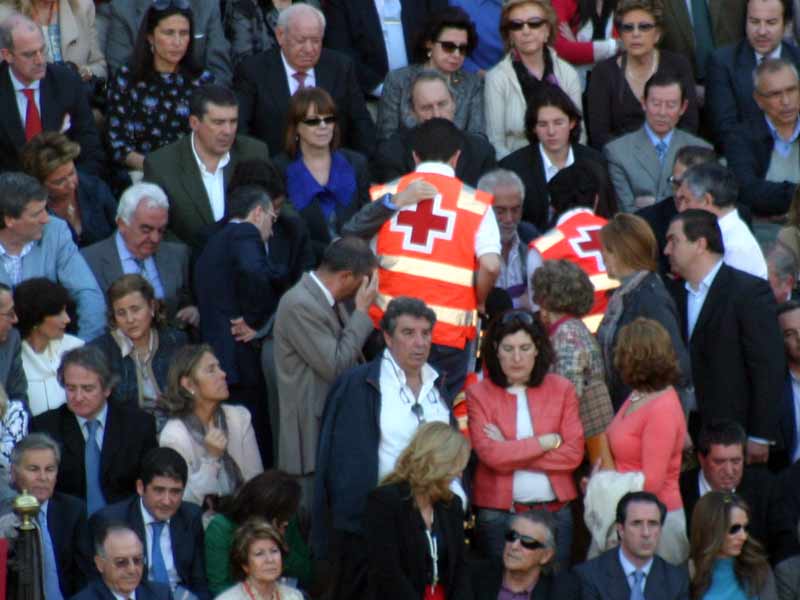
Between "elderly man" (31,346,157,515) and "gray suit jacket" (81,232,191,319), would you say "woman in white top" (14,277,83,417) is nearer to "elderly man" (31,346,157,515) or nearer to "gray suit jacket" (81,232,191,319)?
"elderly man" (31,346,157,515)

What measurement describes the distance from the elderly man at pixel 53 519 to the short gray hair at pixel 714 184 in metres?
3.84

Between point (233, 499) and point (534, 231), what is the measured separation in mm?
2728

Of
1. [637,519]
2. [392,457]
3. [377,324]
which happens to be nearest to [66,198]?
[377,324]

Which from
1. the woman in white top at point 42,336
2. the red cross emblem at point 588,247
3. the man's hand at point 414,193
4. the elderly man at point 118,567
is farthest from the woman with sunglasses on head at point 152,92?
the elderly man at point 118,567

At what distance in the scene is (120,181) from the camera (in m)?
13.5

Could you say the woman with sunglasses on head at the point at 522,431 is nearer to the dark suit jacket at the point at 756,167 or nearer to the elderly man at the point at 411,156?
the elderly man at the point at 411,156

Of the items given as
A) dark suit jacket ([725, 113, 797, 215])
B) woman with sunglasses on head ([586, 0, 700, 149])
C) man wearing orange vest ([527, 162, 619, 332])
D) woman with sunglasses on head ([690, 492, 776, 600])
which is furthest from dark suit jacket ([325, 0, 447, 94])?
woman with sunglasses on head ([690, 492, 776, 600])

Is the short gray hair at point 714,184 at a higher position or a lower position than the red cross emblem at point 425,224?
higher

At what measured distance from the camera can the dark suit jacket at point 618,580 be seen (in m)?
10.4

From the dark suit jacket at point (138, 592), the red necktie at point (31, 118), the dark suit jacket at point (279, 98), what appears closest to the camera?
the dark suit jacket at point (138, 592)

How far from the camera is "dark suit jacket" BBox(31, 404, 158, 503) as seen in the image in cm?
1080

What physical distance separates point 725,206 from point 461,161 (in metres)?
1.68

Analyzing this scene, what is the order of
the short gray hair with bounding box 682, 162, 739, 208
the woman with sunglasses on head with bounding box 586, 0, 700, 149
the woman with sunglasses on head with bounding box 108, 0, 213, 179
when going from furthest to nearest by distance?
the woman with sunglasses on head with bounding box 586, 0, 700, 149 < the woman with sunglasses on head with bounding box 108, 0, 213, 179 < the short gray hair with bounding box 682, 162, 739, 208

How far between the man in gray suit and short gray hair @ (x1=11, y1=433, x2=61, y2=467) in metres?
4.30
